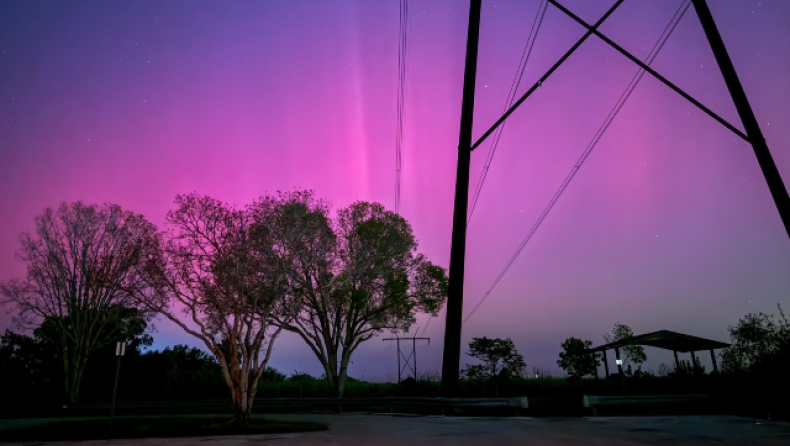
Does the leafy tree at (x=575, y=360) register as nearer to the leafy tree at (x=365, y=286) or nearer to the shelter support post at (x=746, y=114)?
the leafy tree at (x=365, y=286)

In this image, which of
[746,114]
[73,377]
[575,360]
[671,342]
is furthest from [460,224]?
[575,360]

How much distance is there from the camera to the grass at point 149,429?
16.9 metres

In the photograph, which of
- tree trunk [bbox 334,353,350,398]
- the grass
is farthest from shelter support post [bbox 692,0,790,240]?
tree trunk [bbox 334,353,350,398]

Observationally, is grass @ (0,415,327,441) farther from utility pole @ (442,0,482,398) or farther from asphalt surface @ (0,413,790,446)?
utility pole @ (442,0,482,398)

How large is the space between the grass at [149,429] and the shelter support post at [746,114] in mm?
14730

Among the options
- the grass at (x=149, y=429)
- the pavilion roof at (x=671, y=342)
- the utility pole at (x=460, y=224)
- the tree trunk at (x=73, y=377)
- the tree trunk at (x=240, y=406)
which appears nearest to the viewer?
the utility pole at (x=460, y=224)

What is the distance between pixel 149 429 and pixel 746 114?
2283 centimetres

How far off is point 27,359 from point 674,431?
51725mm

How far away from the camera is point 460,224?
34.8 feet

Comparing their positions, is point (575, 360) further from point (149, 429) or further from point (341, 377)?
point (149, 429)

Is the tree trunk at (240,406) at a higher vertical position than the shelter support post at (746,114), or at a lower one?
lower

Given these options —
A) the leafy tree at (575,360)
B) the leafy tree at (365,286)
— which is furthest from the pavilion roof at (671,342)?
the leafy tree at (575,360)

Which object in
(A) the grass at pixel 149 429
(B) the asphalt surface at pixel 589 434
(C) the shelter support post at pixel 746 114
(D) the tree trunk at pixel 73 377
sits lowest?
(A) the grass at pixel 149 429

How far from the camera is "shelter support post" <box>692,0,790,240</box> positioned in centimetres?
1306
